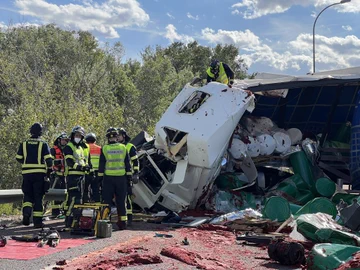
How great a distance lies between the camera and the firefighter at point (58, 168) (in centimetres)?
998

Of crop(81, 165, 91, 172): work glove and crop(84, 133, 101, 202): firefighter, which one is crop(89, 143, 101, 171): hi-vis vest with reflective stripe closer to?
crop(84, 133, 101, 202): firefighter

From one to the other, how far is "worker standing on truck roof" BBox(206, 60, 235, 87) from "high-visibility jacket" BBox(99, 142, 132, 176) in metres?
3.27

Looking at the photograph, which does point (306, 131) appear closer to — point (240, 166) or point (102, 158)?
point (240, 166)

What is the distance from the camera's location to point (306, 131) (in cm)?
1427

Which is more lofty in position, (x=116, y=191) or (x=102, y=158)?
(x=102, y=158)

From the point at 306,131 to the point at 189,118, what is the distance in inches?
221

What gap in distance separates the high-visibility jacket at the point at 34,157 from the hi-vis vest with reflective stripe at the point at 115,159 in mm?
938

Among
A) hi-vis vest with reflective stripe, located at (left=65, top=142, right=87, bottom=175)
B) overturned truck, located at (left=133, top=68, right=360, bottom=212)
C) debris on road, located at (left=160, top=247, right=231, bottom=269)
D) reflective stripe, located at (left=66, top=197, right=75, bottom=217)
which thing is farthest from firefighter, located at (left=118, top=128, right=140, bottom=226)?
debris on road, located at (left=160, top=247, right=231, bottom=269)

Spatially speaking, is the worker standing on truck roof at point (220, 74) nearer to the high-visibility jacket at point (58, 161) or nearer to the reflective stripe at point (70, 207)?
the high-visibility jacket at point (58, 161)

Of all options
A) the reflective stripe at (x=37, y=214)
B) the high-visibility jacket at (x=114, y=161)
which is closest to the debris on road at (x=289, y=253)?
the high-visibility jacket at (x=114, y=161)

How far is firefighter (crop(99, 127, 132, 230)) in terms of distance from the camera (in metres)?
8.28

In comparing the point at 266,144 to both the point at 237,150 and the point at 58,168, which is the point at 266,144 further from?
the point at 58,168

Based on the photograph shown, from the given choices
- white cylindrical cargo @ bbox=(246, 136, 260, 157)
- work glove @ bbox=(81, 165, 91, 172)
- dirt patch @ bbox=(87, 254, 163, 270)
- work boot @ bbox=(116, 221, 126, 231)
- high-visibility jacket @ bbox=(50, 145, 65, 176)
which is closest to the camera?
dirt patch @ bbox=(87, 254, 163, 270)

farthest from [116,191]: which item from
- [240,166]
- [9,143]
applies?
[9,143]
